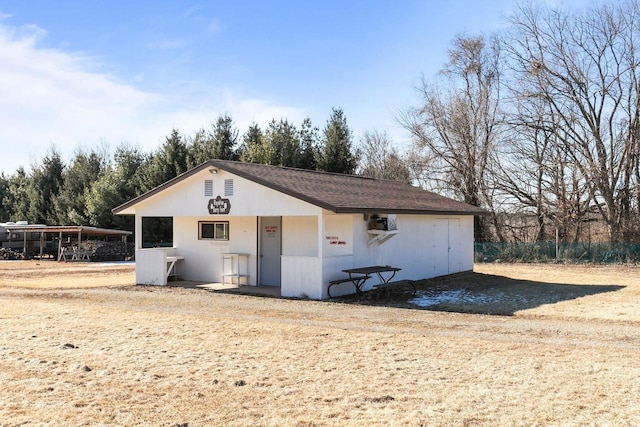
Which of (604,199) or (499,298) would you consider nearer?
(499,298)

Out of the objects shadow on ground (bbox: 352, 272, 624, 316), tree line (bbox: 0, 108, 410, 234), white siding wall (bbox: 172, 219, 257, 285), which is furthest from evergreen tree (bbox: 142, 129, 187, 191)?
shadow on ground (bbox: 352, 272, 624, 316)

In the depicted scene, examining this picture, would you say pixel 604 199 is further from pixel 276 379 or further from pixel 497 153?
pixel 276 379

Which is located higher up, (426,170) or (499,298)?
(426,170)

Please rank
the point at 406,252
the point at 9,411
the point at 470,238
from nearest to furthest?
the point at 9,411
the point at 406,252
the point at 470,238

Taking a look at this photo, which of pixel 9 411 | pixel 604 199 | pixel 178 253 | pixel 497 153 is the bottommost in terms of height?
pixel 9 411

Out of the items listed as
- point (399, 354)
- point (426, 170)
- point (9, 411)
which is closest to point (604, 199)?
point (426, 170)

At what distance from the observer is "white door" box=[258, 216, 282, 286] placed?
Answer: 17.3 meters

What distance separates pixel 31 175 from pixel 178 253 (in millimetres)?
36379

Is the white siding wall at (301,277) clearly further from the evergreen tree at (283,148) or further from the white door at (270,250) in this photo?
the evergreen tree at (283,148)

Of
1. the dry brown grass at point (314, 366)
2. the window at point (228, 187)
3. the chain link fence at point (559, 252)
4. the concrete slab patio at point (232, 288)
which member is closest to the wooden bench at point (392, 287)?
the dry brown grass at point (314, 366)

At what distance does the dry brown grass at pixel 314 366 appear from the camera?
5.80 m

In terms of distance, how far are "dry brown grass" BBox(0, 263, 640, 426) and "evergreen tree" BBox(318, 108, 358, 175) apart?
23068 millimetres

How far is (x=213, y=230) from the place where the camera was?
18.5 metres

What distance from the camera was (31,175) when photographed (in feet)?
164
